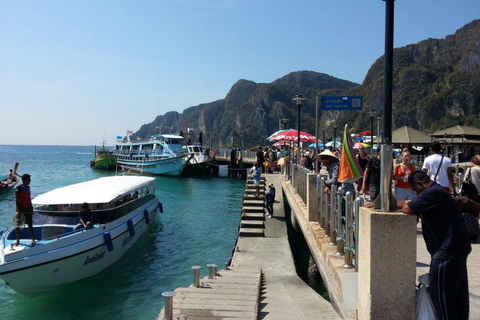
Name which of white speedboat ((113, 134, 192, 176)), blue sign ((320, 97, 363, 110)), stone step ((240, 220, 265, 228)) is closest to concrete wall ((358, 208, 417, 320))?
blue sign ((320, 97, 363, 110))

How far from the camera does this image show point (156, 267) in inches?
508

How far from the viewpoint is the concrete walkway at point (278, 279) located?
5574 millimetres

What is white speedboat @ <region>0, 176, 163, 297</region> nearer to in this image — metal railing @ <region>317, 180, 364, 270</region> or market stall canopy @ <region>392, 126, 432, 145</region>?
metal railing @ <region>317, 180, 364, 270</region>

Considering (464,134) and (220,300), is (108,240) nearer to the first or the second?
(220,300)

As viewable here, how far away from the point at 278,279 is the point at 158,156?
4256cm

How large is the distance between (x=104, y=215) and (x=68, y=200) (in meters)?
1.17

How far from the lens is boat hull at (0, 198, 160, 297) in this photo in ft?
30.6

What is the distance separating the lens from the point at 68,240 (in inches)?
410

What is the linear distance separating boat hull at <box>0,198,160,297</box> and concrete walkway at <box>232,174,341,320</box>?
167 inches

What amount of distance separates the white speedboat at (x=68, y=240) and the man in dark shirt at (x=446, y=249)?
924 cm

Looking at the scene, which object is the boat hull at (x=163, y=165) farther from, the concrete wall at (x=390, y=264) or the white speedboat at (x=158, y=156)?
the concrete wall at (x=390, y=264)

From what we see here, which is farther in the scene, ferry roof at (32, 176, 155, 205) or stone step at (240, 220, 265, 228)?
stone step at (240, 220, 265, 228)

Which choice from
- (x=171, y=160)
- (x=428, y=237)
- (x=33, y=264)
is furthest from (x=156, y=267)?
(x=171, y=160)

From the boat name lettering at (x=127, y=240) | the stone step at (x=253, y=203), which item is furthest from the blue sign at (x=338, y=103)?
the boat name lettering at (x=127, y=240)
